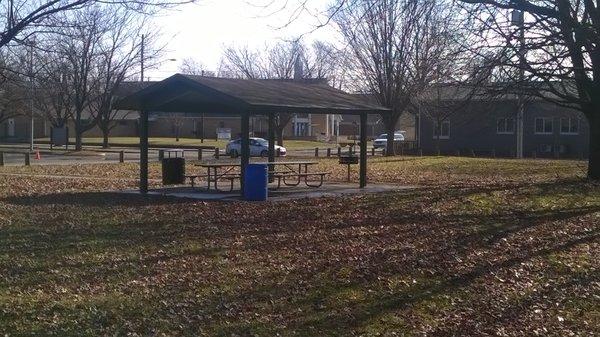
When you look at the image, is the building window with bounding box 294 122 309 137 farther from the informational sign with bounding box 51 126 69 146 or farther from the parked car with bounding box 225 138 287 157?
the parked car with bounding box 225 138 287 157

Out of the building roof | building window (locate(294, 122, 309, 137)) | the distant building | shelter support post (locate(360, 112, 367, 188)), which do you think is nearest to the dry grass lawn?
the building roof

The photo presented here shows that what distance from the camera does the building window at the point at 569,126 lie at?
2084 inches

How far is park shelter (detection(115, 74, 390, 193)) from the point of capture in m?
19.3

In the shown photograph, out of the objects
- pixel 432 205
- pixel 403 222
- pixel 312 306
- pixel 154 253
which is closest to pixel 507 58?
pixel 432 205

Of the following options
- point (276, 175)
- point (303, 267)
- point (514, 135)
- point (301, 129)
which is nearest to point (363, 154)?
point (276, 175)

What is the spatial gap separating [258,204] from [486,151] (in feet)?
130

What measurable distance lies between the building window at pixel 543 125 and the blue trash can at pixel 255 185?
129 ft

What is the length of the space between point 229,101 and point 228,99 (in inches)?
2.6

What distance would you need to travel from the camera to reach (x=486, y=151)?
5450cm

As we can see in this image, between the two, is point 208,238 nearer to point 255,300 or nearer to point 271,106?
point 255,300

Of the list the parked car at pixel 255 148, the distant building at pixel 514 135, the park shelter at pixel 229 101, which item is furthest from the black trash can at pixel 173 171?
the distant building at pixel 514 135

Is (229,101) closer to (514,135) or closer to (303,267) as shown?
(303,267)

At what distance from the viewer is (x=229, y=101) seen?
1905cm

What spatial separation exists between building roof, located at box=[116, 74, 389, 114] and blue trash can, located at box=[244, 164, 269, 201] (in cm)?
160
